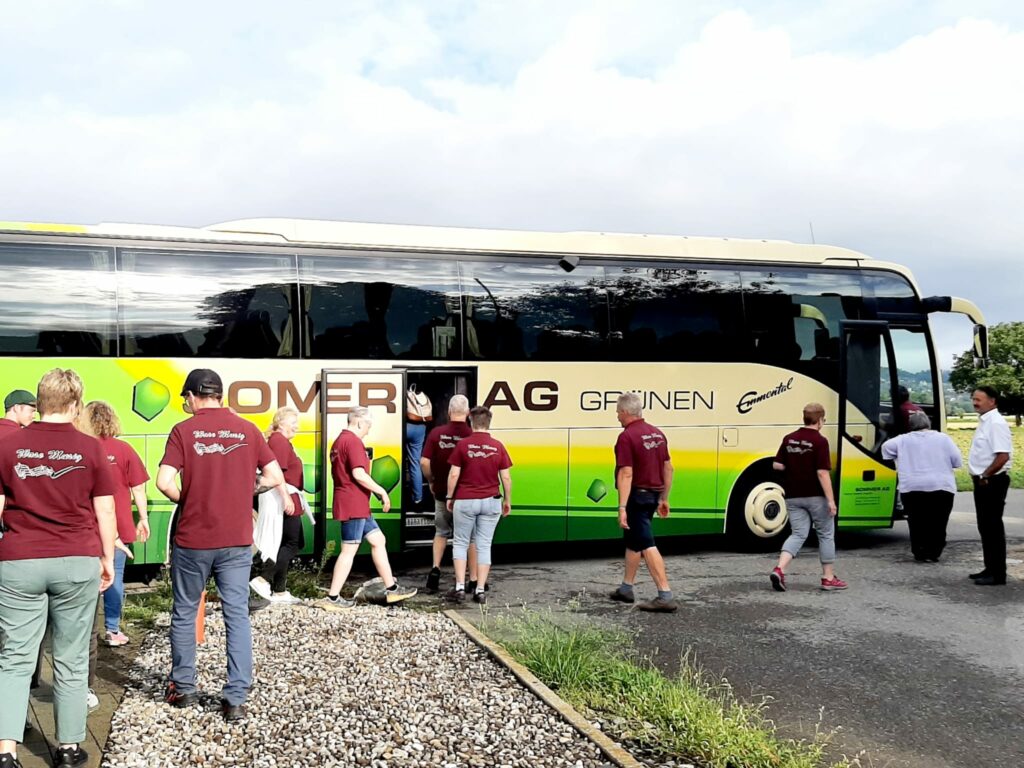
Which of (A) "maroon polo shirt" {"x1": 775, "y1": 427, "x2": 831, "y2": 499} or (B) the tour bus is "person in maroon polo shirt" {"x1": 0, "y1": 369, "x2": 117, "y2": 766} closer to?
(B) the tour bus

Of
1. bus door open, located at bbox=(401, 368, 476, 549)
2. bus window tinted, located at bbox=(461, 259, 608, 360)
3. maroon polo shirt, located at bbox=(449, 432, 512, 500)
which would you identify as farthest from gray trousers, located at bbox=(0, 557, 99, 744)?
bus window tinted, located at bbox=(461, 259, 608, 360)

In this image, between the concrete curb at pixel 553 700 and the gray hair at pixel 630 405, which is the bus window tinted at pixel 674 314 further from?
the concrete curb at pixel 553 700

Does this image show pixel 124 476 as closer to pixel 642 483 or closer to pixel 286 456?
pixel 286 456

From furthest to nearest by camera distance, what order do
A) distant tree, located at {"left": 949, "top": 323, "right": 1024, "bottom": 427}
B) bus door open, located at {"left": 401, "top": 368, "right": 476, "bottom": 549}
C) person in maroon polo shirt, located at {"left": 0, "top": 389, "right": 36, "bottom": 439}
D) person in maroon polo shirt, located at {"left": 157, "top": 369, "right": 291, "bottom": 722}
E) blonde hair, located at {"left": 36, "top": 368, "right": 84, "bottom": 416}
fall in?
distant tree, located at {"left": 949, "top": 323, "right": 1024, "bottom": 427}
bus door open, located at {"left": 401, "top": 368, "right": 476, "bottom": 549}
person in maroon polo shirt, located at {"left": 0, "top": 389, "right": 36, "bottom": 439}
person in maroon polo shirt, located at {"left": 157, "top": 369, "right": 291, "bottom": 722}
blonde hair, located at {"left": 36, "top": 368, "right": 84, "bottom": 416}

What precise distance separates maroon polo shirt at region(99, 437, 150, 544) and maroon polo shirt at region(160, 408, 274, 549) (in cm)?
118

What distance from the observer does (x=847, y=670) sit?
22.5ft

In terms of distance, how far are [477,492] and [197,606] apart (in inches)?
135

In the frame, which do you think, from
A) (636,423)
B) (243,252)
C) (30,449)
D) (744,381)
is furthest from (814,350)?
(30,449)

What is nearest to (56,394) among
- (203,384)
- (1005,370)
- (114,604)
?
(203,384)

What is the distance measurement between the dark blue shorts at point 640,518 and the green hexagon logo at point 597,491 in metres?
2.39

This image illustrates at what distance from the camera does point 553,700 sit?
5.56 m

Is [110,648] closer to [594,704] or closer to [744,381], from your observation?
[594,704]

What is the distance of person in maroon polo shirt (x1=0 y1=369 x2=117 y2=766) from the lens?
15.0 ft

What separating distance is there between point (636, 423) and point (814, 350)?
4.41 meters
